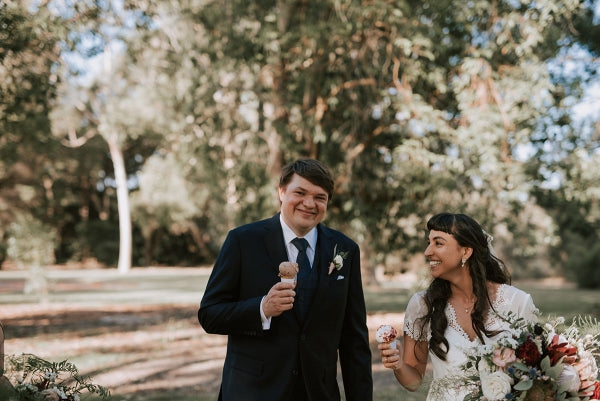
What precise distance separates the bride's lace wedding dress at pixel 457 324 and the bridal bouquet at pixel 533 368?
628mm

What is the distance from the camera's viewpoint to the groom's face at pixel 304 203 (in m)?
3.25

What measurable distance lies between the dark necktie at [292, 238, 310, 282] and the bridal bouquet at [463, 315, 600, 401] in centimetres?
96

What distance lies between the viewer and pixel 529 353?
2.75 m

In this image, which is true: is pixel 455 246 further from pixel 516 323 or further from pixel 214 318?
pixel 214 318

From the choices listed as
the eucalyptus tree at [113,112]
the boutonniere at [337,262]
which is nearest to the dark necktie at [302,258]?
the boutonniere at [337,262]

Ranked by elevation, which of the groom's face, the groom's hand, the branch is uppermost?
the branch

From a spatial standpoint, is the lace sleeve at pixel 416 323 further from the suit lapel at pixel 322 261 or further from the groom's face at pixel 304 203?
the groom's face at pixel 304 203

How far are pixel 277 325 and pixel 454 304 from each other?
1.34m

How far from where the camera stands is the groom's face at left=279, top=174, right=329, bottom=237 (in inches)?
128

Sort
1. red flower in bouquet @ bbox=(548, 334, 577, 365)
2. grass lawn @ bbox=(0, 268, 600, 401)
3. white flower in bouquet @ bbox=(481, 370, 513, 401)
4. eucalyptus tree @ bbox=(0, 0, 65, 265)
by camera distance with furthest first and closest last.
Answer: eucalyptus tree @ bbox=(0, 0, 65, 265), grass lawn @ bbox=(0, 268, 600, 401), red flower in bouquet @ bbox=(548, 334, 577, 365), white flower in bouquet @ bbox=(481, 370, 513, 401)

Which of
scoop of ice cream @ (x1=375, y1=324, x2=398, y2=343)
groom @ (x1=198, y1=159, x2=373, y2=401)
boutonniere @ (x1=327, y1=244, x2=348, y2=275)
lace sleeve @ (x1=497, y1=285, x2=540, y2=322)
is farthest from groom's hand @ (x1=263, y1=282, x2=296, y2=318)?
lace sleeve @ (x1=497, y1=285, x2=540, y2=322)

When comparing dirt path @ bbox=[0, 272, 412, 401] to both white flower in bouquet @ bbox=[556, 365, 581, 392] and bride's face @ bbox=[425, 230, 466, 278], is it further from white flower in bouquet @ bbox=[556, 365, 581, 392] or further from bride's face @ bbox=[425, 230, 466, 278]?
white flower in bouquet @ bbox=[556, 365, 581, 392]

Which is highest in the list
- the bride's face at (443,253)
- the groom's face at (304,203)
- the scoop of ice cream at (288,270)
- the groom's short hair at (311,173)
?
the groom's short hair at (311,173)

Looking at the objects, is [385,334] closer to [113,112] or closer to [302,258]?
[302,258]
